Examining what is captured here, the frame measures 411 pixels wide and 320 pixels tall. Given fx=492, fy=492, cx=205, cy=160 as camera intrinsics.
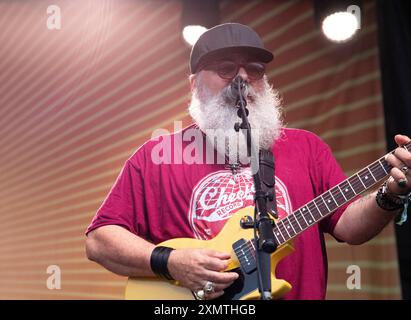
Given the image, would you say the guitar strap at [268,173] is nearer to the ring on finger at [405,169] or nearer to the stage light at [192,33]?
the ring on finger at [405,169]

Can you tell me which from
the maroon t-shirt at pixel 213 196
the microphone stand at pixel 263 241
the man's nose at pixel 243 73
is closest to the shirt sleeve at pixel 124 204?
the maroon t-shirt at pixel 213 196

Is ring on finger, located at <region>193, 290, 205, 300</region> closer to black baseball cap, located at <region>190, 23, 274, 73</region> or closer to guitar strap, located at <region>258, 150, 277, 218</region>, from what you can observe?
guitar strap, located at <region>258, 150, 277, 218</region>

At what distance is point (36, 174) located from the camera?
252cm

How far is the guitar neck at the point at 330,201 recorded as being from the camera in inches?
60.4

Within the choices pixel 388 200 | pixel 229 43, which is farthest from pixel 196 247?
pixel 229 43

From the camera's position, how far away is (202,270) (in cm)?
147

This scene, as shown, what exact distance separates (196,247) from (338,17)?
4.63ft

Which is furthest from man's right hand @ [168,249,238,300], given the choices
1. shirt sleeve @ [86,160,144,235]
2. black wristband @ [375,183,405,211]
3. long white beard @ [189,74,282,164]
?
black wristband @ [375,183,405,211]

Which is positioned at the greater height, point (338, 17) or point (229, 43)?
point (338, 17)

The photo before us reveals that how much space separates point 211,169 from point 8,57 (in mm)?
1343

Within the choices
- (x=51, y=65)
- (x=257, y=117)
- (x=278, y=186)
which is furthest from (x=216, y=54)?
(x=51, y=65)

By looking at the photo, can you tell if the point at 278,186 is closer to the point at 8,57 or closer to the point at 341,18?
the point at 341,18

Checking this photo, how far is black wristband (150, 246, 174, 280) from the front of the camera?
1537 mm

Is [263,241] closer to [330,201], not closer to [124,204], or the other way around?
[330,201]
